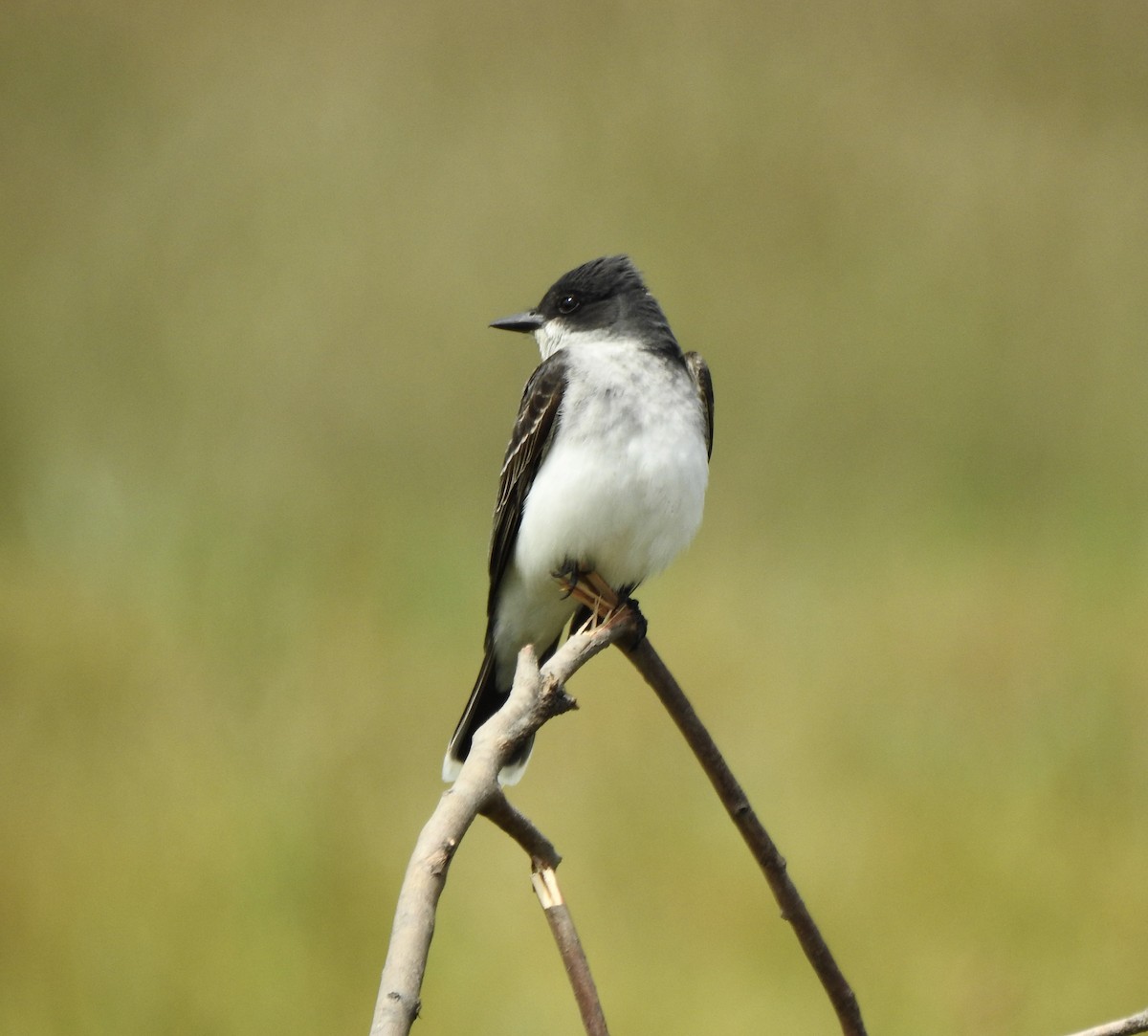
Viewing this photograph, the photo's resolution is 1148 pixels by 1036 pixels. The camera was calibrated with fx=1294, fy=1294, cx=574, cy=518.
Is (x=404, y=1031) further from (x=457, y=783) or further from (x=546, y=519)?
(x=546, y=519)

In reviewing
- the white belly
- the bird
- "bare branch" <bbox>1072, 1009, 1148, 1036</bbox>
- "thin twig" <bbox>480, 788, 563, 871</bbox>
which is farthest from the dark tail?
"bare branch" <bbox>1072, 1009, 1148, 1036</bbox>

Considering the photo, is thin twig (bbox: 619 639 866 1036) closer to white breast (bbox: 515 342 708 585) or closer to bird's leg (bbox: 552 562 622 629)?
bird's leg (bbox: 552 562 622 629)

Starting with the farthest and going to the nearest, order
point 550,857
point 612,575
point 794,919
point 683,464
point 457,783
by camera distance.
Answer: point 612,575
point 683,464
point 794,919
point 550,857
point 457,783

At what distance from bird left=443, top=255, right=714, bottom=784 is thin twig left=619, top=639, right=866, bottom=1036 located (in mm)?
869

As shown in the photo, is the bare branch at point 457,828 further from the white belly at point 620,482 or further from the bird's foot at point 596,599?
the white belly at point 620,482

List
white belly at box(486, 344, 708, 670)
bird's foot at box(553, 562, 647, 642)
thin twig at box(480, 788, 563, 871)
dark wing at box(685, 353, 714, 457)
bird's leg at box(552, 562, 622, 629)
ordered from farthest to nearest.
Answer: dark wing at box(685, 353, 714, 457) → white belly at box(486, 344, 708, 670) → bird's leg at box(552, 562, 622, 629) → bird's foot at box(553, 562, 647, 642) → thin twig at box(480, 788, 563, 871)

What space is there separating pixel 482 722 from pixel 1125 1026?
4.24ft

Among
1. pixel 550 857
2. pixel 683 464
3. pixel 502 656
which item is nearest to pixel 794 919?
pixel 550 857

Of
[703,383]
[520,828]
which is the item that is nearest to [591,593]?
[703,383]

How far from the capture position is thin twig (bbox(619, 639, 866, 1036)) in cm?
94

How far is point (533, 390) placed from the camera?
2.08 meters

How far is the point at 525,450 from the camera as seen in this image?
2078 mm

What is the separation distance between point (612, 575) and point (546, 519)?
164mm

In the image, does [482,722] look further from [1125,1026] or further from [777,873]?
[1125,1026]
